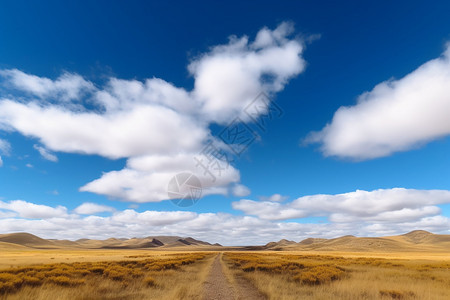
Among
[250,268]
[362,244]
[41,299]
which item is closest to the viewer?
[41,299]

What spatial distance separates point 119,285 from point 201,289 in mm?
5386

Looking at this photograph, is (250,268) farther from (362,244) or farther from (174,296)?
(362,244)

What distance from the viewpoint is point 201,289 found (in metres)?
14.5

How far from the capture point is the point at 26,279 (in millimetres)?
16141

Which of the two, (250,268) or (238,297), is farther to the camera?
(250,268)

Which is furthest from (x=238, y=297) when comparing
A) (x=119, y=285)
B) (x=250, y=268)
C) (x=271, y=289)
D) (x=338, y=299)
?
(x=250, y=268)

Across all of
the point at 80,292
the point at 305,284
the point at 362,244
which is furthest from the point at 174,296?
the point at 362,244

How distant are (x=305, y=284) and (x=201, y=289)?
739 centimetres

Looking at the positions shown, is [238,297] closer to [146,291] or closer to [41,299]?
[146,291]

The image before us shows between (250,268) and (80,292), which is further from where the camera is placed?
(250,268)

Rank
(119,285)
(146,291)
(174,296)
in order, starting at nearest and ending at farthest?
(174,296)
(146,291)
(119,285)

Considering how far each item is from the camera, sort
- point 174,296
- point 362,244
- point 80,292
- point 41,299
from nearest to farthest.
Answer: point 41,299 < point 174,296 < point 80,292 < point 362,244

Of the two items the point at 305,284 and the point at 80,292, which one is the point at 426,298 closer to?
the point at 305,284

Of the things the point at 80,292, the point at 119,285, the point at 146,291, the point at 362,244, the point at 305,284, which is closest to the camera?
the point at 80,292
